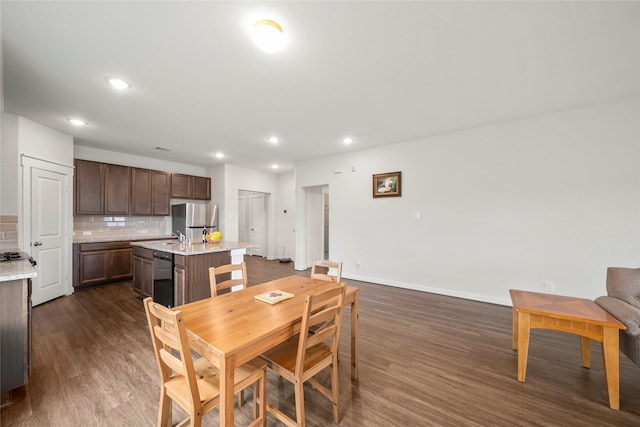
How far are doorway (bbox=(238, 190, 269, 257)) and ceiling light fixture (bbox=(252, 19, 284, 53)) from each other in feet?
19.7

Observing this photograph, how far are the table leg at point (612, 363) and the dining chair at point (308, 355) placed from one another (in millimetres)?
1937

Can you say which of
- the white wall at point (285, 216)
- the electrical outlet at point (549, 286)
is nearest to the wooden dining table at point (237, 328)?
the electrical outlet at point (549, 286)

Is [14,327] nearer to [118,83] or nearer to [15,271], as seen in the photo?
[15,271]

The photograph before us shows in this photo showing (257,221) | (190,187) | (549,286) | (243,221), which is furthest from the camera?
(243,221)

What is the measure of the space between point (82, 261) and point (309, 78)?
4.93 meters

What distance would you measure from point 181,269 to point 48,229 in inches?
95.2

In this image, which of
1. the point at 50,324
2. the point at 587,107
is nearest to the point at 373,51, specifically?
the point at 587,107

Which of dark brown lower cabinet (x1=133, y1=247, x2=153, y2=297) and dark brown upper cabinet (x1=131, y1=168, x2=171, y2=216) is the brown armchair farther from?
dark brown upper cabinet (x1=131, y1=168, x2=171, y2=216)

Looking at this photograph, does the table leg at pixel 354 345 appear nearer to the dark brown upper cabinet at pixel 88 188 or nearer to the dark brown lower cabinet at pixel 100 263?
the dark brown lower cabinet at pixel 100 263

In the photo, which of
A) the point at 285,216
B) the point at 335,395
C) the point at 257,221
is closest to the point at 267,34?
the point at 335,395

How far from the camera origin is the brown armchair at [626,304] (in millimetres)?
1693

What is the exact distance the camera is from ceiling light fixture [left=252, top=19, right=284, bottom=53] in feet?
5.49

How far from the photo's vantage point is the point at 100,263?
440 cm

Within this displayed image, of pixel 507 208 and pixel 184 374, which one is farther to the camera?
pixel 507 208
